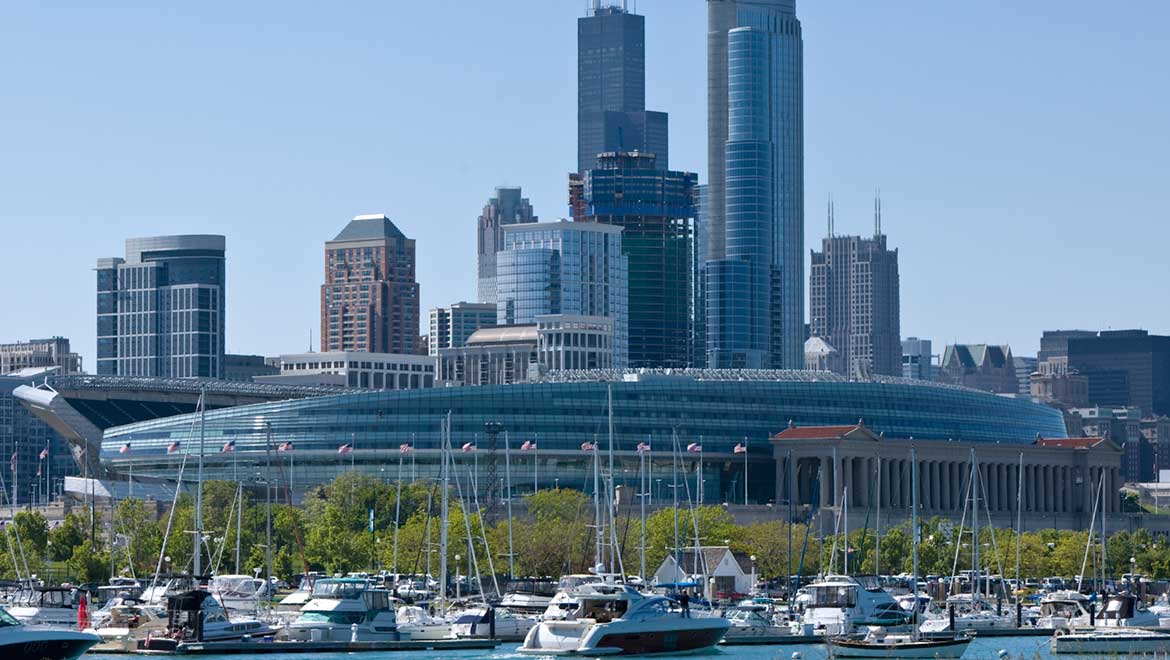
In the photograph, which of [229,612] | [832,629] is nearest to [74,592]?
[229,612]

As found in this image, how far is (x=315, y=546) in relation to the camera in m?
189

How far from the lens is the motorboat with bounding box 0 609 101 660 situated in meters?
90.4

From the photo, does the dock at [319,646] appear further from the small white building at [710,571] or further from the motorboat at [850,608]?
the small white building at [710,571]

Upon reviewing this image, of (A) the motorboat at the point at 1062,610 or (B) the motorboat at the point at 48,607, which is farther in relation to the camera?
Answer: (A) the motorboat at the point at 1062,610

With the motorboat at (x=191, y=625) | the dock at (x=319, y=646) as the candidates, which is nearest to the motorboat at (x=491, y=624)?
the dock at (x=319, y=646)

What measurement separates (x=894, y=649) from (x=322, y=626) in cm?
2629

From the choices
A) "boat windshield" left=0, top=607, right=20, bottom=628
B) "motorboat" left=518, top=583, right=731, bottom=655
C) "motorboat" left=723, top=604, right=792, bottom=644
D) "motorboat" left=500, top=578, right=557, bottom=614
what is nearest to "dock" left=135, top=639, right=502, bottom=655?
"motorboat" left=518, top=583, right=731, bottom=655

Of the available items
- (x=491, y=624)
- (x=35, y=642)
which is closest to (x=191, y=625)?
(x=491, y=624)

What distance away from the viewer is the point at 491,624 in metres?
127

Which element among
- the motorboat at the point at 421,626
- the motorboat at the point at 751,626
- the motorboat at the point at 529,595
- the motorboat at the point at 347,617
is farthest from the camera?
the motorboat at the point at 529,595

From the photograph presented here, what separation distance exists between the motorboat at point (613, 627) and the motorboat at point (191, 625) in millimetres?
13218

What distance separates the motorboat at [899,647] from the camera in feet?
383

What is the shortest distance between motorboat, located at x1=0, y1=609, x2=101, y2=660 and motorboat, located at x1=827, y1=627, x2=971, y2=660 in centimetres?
3674

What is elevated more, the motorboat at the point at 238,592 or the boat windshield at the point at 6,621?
the boat windshield at the point at 6,621
